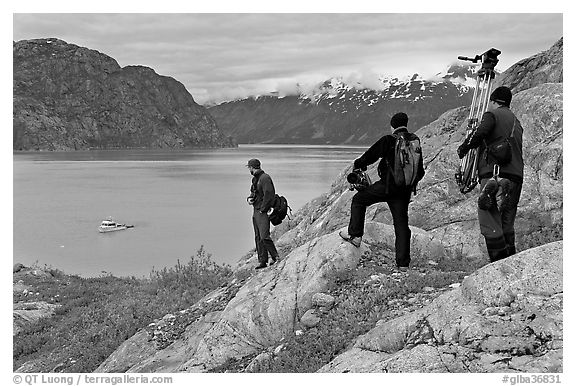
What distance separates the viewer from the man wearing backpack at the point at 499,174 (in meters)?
8.43

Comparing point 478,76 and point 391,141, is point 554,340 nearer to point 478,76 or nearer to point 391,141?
point 391,141

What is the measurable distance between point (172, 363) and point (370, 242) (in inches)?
170

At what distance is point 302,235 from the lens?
16.9 m

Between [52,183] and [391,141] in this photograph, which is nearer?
[391,141]

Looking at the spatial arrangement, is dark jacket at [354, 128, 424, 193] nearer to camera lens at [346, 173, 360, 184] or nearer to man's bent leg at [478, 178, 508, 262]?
camera lens at [346, 173, 360, 184]

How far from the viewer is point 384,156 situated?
9359mm

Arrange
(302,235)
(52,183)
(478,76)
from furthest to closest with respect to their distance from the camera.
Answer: (52,183)
(302,235)
(478,76)

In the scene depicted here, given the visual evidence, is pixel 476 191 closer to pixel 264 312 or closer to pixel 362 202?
pixel 362 202

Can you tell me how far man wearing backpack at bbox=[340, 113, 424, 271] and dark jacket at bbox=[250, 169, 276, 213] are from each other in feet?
8.77

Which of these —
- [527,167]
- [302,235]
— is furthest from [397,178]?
[302,235]

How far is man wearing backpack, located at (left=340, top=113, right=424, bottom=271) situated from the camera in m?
9.27

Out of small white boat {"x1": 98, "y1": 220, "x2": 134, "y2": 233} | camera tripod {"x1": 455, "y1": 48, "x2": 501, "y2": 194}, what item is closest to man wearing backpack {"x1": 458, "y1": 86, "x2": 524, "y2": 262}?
camera tripod {"x1": 455, "y1": 48, "x2": 501, "y2": 194}

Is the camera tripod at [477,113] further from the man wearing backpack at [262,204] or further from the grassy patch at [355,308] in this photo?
the man wearing backpack at [262,204]

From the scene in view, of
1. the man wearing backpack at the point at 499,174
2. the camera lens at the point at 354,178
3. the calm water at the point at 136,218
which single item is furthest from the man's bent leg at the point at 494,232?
the calm water at the point at 136,218
